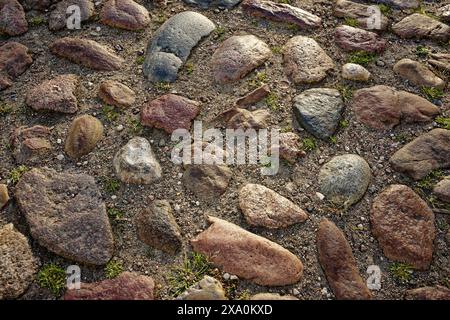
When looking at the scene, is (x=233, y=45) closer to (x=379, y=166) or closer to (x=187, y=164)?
(x=187, y=164)

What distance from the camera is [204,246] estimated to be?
253cm

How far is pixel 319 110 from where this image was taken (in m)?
3.07

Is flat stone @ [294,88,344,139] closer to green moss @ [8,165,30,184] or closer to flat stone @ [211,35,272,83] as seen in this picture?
flat stone @ [211,35,272,83]

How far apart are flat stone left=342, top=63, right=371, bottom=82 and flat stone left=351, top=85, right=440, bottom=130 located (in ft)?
0.49

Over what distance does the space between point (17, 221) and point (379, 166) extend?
7.89ft

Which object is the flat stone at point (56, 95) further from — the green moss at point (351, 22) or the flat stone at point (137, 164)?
the green moss at point (351, 22)

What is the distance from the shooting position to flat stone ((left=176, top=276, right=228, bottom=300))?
238 cm

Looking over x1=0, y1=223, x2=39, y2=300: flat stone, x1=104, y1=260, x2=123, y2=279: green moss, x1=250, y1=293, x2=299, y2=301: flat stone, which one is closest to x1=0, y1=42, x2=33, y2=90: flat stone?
x1=0, y1=223, x2=39, y2=300: flat stone

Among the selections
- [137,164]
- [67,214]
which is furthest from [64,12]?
[67,214]

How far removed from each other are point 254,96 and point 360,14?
140 centimetres

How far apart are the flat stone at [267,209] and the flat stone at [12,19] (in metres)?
2.50

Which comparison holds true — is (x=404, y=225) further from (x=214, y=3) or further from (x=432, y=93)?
(x=214, y=3)
